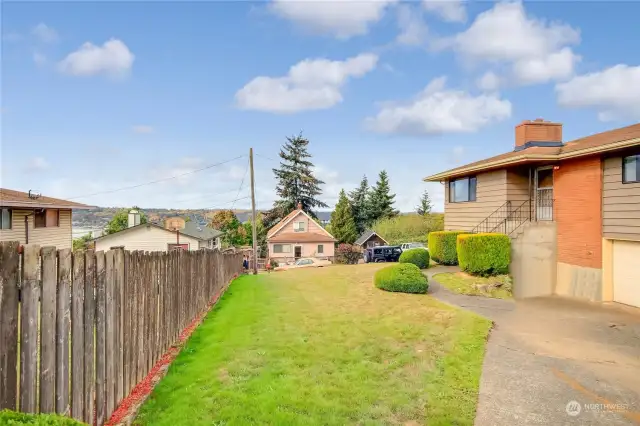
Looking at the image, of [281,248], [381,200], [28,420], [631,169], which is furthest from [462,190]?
[381,200]

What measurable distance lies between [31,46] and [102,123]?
10117mm

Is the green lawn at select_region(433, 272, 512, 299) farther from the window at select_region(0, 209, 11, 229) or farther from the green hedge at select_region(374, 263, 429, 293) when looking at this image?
the window at select_region(0, 209, 11, 229)

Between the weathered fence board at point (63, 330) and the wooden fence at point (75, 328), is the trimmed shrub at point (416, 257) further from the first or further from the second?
the weathered fence board at point (63, 330)

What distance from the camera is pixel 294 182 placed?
63438mm

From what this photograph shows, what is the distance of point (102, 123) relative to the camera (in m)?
23.8

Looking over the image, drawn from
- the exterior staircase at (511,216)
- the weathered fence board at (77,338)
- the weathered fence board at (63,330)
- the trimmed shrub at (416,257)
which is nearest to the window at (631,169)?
the exterior staircase at (511,216)

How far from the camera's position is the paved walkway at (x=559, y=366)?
17.3 ft

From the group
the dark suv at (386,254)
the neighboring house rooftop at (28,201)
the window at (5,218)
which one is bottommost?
the dark suv at (386,254)

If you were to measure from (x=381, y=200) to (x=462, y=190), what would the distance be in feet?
141

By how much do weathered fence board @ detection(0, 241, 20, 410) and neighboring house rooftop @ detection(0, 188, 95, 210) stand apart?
21693 mm

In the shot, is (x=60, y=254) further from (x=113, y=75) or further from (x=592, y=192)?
(x=113, y=75)

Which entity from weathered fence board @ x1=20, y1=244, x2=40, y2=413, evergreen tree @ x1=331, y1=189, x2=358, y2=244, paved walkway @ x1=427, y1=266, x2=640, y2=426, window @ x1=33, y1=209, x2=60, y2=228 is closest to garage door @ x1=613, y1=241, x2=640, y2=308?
paved walkway @ x1=427, y1=266, x2=640, y2=426

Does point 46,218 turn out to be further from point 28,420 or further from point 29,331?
point 28,420

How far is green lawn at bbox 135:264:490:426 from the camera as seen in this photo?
4.86 metres
